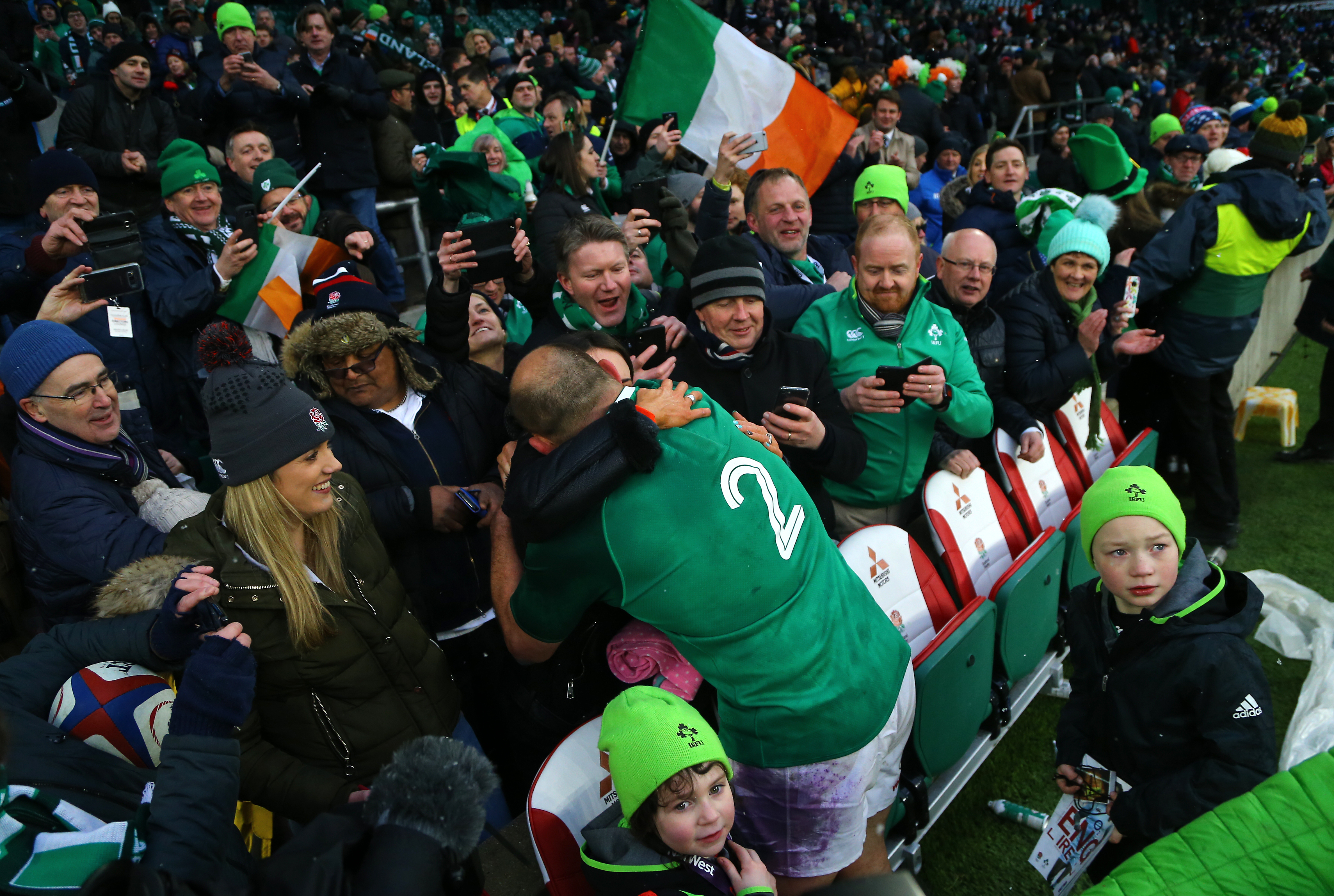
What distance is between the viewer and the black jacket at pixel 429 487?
2.75 metres

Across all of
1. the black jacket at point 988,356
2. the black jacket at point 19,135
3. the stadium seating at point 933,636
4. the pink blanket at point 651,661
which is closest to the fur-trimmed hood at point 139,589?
the pink blanket at point 651,661

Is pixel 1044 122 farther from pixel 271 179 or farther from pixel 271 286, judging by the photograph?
pixel 271 286

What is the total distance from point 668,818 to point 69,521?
2032 millimetres

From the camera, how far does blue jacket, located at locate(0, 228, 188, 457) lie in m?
3.66

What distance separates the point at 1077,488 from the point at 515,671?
3.05 metres

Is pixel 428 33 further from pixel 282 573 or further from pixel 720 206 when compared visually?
pixel 282 573

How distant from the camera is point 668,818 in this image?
1.87 meters

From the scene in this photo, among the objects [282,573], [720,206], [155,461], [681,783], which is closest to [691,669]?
[681,783]

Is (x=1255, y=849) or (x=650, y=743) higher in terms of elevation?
(x=1255, y=849)

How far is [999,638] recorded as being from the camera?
10.7 feet

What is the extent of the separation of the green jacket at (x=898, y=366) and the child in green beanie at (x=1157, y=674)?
877 mm

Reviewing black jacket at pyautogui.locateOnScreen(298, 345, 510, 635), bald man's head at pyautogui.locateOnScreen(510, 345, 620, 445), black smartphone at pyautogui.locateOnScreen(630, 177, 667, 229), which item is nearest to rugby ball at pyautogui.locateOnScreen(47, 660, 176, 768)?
black jacket at pyautogui.locateOnScreen(298, 345, 510, 635)

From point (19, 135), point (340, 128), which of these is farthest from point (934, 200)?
point (19, 135)

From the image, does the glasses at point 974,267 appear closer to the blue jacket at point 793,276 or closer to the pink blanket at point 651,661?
the blue jacket at point 793,276
